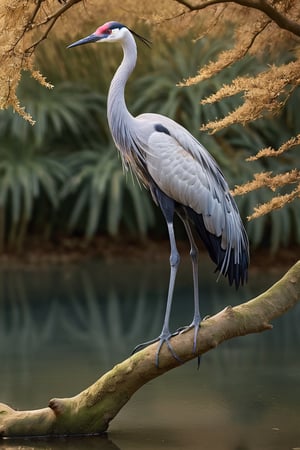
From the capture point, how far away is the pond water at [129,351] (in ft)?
15.4

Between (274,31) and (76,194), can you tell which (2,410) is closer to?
(274,31)

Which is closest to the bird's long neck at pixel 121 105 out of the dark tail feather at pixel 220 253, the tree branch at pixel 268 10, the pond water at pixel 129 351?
the tree branch at pixel 268 10

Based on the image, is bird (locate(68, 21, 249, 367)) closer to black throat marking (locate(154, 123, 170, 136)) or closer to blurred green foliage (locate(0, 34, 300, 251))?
black throat marking (locate(154, 123, 170, 136))

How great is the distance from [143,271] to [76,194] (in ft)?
5.75

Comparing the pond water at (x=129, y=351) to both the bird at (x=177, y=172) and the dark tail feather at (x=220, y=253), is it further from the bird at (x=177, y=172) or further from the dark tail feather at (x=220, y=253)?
the dark tail feather at (x=220, y=253)

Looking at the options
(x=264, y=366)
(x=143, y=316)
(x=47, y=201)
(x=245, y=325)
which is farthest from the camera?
(x=47, y=201)

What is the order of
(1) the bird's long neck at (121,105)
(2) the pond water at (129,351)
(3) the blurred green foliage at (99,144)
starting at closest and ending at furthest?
(2) the pond water at (129,351) < (1) the bird's long neck at (121,105) < (3) the blurred green foliage at (99,144)

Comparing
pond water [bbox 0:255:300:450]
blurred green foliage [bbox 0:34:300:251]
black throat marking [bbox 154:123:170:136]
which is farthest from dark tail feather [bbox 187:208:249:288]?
blurred green foliage [bbox 0:34:300:251]

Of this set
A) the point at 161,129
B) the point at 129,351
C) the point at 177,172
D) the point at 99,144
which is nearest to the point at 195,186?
the point at 177,172

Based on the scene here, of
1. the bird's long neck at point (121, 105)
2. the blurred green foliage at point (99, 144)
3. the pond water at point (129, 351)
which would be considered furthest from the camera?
the blurred green foliage at point (99, 144)

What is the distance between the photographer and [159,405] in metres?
5.24

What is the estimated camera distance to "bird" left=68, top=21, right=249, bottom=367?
188 inches

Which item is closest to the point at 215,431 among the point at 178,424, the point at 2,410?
the point at 178,424

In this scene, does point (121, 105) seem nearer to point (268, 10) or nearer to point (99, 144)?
point (268, 10)
